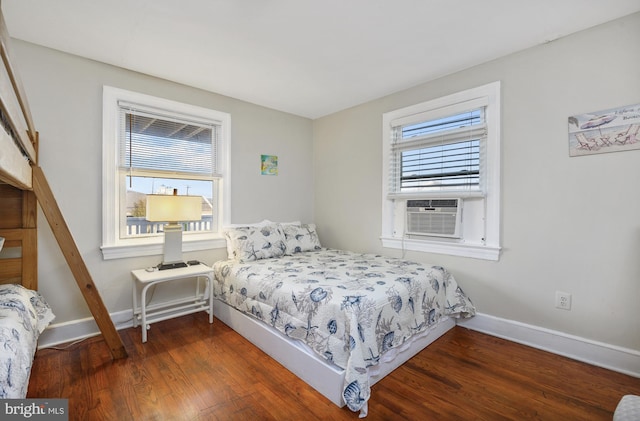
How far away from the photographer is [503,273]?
98.0 inches

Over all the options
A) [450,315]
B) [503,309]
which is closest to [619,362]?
[503,309]

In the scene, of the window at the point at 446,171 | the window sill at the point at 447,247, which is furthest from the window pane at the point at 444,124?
the window sill at the point at 447,247

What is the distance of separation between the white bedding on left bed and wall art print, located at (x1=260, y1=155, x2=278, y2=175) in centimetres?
231

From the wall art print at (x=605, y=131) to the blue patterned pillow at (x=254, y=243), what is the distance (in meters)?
2.66

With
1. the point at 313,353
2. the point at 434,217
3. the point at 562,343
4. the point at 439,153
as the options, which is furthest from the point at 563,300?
the point at 313,353

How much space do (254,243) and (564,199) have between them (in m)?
2.67

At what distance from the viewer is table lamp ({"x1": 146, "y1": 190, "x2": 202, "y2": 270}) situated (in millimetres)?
2557

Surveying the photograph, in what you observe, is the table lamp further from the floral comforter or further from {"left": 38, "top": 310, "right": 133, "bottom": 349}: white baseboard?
{"left": 38, "top": 310, "right": 133, "bottom": 349}: white baseboard

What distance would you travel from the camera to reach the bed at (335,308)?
171 centimetres

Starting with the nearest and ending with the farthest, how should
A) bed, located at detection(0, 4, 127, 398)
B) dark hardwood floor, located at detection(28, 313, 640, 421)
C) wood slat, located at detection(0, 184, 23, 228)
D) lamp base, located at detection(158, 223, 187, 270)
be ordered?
bed, located at detection(0, 4, 127, 398) → dark hardwood floor, located at detection(28, 313, 640, 421) → wood slat, located at detection(0, 184, 23, 228) → lamp base, located at detection(158, 223, 187, 270)

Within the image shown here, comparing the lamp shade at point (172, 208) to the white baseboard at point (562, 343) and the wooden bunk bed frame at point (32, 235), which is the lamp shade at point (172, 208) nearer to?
the wooden bunk bed frame at point (32, 235)

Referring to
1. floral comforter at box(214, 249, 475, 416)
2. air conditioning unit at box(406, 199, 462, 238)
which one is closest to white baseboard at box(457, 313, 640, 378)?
floral comforter at box(214, 249, 475, 416)

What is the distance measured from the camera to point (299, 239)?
11.3ft

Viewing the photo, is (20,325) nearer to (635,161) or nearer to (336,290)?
(336,290)
